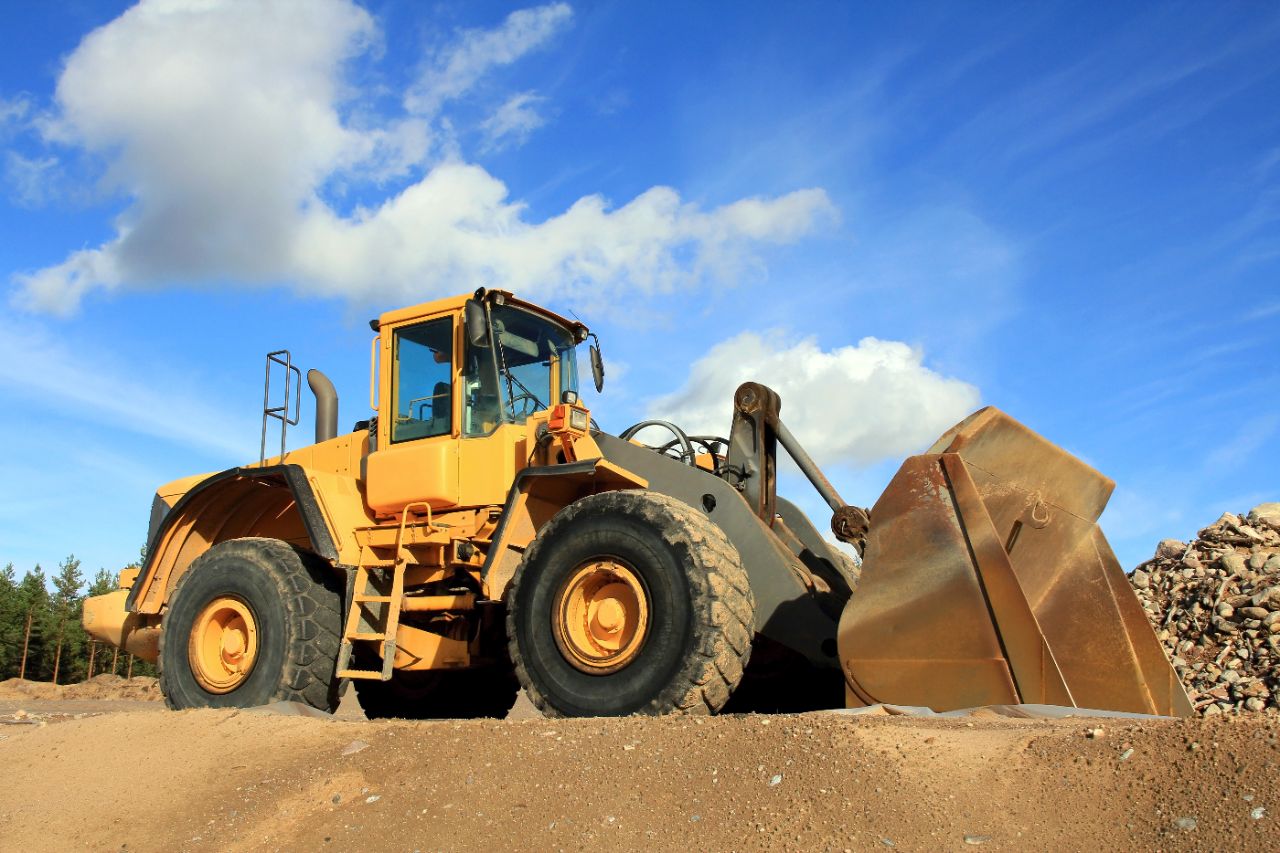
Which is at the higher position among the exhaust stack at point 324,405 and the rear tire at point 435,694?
the exhaust stack at point 324,405

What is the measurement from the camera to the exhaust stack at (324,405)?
9430 mm

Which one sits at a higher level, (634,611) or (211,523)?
(211,523)

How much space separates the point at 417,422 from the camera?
8047 millimetres

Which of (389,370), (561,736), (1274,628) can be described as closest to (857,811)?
(561,736)

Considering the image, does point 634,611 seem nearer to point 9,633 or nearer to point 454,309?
point 454,309

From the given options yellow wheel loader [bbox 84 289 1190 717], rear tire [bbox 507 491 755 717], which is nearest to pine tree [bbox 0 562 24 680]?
yellow wheel loader [bbox 84 289 1190 717]

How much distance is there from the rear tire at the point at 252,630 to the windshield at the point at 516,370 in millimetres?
1665

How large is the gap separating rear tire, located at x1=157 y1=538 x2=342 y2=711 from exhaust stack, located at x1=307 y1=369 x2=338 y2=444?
5.17 ft

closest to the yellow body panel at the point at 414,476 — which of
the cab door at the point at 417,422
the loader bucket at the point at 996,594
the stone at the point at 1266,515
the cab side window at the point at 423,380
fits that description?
the cab door at the point at 417,422

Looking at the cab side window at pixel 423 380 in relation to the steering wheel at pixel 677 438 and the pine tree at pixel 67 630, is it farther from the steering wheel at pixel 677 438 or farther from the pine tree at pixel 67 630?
the pine tree at pixel 67 630

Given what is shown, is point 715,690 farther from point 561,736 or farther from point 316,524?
point 316,524

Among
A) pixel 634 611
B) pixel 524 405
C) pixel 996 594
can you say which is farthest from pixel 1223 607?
pixel 524 405

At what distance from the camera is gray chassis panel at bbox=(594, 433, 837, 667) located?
20.3 feet

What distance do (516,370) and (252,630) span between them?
2720 millimetres
